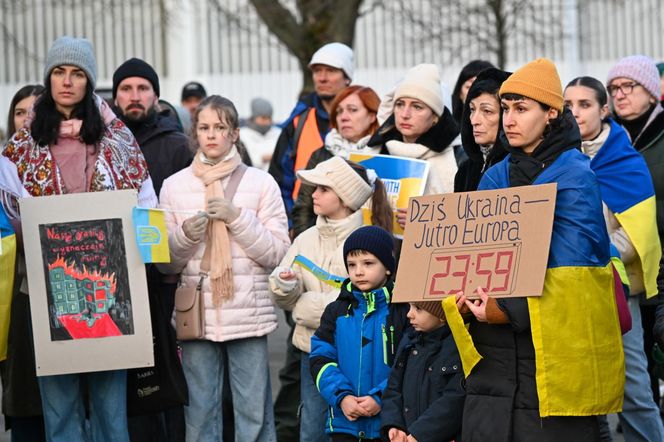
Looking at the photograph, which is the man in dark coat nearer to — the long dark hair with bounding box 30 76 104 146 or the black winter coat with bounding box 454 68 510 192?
the long dark hair with bounding box 30 76 104 146

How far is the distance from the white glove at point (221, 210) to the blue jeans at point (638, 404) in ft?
7.33

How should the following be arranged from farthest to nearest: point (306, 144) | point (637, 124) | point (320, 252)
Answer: point (306, 144)
point (637, 124)
point (320, 252)

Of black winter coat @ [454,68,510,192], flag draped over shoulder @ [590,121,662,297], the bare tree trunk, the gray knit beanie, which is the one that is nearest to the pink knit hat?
flag draped over shoulder @ [590,121,662,297]

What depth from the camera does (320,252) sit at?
26.0 ft

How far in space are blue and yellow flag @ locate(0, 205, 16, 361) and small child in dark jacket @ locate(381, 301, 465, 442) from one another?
2122 millimetres

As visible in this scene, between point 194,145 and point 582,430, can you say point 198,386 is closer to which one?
point 194,145

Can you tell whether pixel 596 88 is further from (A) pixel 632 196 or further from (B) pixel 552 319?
(B) pixel 552 319

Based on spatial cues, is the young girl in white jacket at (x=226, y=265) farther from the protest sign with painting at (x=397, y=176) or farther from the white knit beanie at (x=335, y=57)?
the white knit beanie at (x=335, y=57)

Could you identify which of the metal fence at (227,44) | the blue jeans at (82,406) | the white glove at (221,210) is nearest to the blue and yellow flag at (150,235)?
the white glove at (221,210)

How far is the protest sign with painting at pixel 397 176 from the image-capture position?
8.13 metres

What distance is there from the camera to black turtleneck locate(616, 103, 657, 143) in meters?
8.92

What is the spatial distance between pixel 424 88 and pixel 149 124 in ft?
5.71

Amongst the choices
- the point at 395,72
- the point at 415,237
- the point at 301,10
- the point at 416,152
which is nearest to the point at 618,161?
the point at 416,152

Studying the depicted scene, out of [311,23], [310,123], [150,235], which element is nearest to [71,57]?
[150,235]
